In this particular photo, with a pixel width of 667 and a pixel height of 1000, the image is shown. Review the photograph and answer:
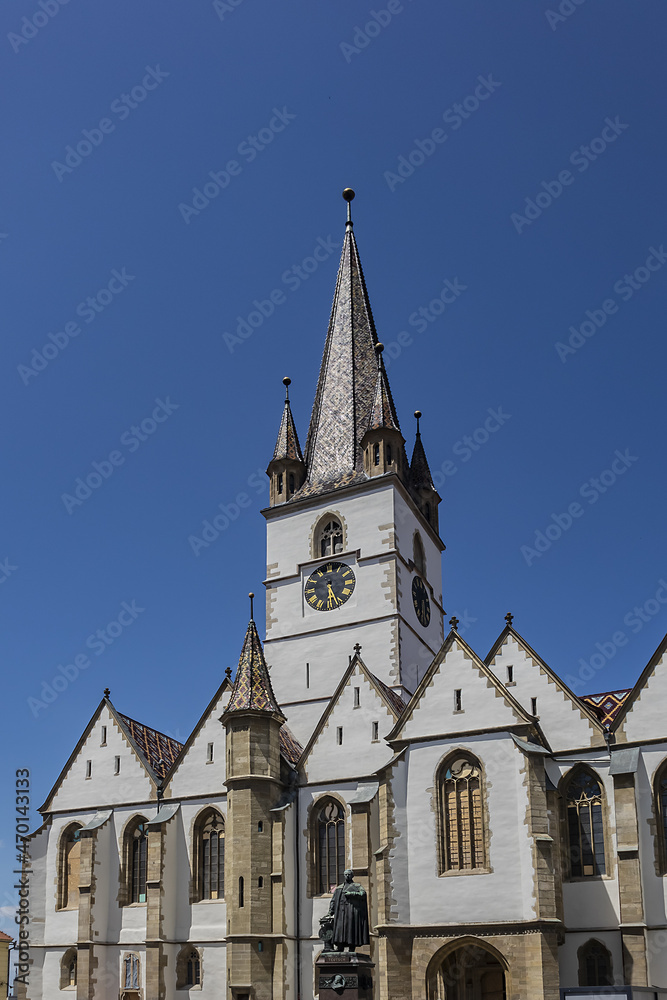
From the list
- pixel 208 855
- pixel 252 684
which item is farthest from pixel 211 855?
pixel 252 684

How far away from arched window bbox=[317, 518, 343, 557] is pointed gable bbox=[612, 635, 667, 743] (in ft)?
52.2

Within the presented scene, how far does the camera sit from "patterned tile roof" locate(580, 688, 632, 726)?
33.2 meters

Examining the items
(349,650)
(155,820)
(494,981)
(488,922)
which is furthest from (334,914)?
(349,650)

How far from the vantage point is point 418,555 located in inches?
1804

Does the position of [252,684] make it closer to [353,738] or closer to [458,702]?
[353,738]

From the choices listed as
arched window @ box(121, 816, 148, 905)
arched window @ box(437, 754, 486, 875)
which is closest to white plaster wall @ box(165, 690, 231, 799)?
arched window @ box(121, 816, 148, 905)

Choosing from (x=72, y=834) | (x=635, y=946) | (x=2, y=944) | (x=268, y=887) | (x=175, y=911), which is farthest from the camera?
(x=2, y=944)

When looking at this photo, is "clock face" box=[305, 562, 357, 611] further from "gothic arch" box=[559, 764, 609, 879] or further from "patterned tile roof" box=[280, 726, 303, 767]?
"gothic arch" box=[559, 764, 609, 879]

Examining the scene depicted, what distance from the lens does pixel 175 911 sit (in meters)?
35.4

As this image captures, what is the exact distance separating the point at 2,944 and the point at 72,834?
892 inches

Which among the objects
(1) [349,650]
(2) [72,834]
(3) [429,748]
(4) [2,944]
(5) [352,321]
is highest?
(5) [352,321]

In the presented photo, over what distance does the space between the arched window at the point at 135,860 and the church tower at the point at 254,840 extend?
4453 mm

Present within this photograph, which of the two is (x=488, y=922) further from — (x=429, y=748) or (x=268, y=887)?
(x=268, y=887)

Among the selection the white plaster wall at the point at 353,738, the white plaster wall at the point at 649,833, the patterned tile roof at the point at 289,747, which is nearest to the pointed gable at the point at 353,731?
the white plaster wall at the point at 353,738
